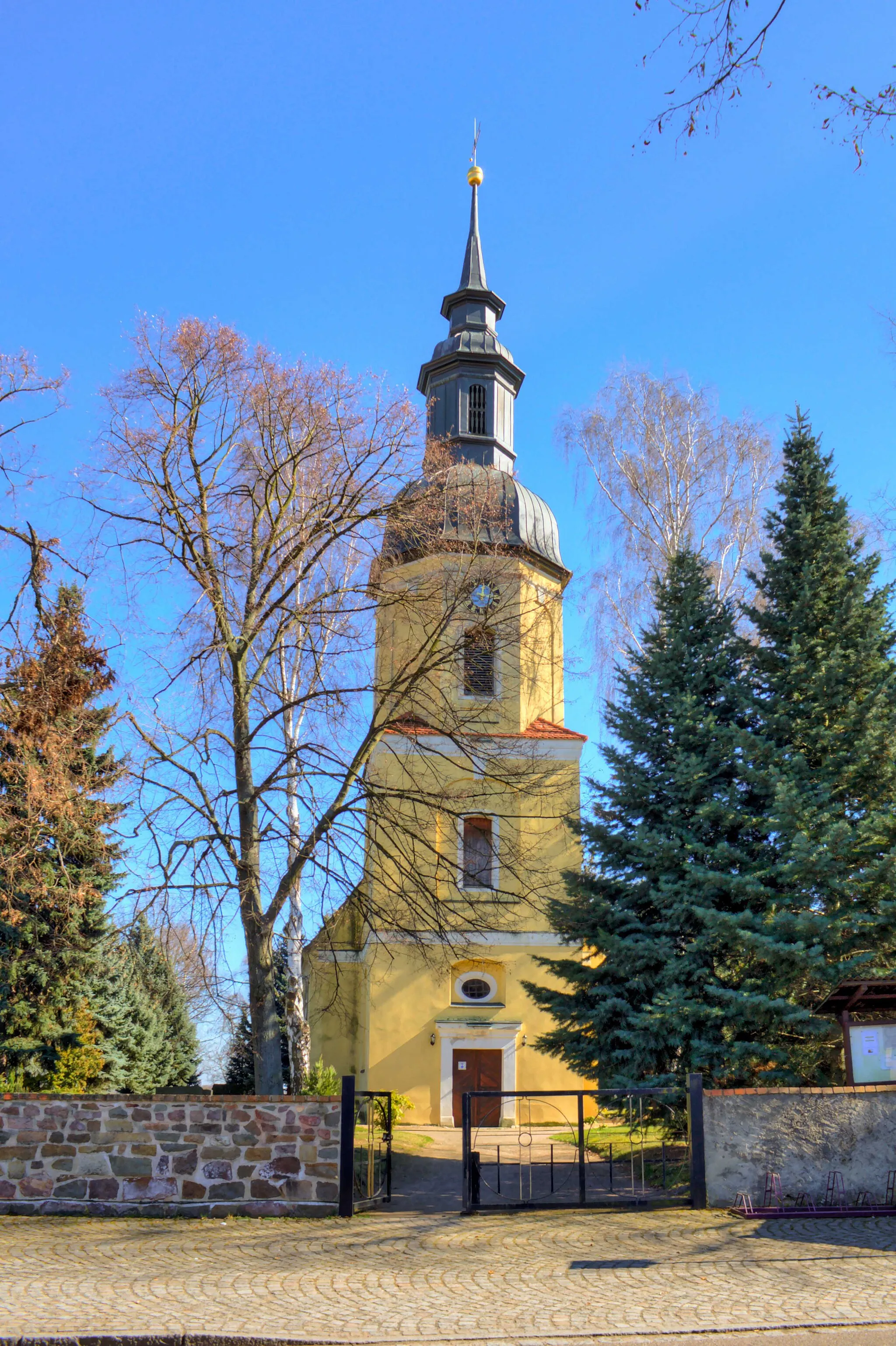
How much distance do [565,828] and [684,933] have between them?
34.0ft

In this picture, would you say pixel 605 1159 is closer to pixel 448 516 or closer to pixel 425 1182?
pixel 425 1182

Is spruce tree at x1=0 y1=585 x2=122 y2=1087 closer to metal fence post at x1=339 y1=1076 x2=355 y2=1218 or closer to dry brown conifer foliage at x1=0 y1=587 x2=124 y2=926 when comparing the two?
dry brown conifer foliage at x1=0 y1=587 x2=124 y2=926

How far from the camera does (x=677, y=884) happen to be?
14156 millimetres

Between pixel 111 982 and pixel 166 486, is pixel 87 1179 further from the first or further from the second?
pixel 111 982

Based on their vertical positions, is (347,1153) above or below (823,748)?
below

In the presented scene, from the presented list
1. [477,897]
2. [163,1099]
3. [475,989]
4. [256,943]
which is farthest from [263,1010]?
[475,989]

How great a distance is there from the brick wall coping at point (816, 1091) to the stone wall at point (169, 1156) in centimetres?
379

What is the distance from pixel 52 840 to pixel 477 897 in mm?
9824

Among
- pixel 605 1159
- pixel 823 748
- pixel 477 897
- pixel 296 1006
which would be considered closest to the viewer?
pixel 823 748

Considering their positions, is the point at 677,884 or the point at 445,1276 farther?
the point at 677,884

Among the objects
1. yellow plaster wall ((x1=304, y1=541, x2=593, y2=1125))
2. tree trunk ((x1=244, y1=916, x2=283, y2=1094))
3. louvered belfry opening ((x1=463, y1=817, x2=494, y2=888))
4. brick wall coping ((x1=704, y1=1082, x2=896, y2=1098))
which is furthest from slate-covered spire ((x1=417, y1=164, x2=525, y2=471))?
brick wall coping ((x1=704, y1=1082, x2=896, y2=1098))

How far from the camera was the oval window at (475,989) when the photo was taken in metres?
24.5

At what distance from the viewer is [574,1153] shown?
16.5m

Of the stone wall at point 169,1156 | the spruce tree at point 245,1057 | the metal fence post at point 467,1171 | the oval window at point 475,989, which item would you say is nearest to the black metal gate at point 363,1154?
the stone wall at point 169,1156
